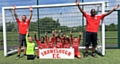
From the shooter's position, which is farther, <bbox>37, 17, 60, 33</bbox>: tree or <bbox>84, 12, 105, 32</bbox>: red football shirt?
<bbox>37, 17, 60, 33</bbox>: tree

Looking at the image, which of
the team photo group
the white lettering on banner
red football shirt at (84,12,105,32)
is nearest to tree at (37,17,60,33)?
the team photo group

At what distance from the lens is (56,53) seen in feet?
21.6

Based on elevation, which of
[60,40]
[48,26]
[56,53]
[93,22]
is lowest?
[56,53]

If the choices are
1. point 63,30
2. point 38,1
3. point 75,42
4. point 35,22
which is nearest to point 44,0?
point 38,1

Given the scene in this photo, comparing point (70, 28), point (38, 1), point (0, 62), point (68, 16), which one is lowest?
point (0, 62)

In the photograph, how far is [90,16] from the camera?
6.57 metres

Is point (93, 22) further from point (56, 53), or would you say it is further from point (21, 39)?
point (21, 39)

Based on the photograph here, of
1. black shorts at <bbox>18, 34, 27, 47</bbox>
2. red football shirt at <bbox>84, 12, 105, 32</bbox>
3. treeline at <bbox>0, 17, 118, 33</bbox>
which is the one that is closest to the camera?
red football shirt at <bbox>84, 12, 105, 32</bbox>

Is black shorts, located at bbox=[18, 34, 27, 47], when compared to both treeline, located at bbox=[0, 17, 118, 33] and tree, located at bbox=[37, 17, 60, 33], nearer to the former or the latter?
treeline, located at bbox=[0, 17, 118, 33]

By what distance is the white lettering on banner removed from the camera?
6.54m

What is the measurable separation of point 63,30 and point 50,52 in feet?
6.68

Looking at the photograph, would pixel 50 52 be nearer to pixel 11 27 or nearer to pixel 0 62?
pixel 0 62

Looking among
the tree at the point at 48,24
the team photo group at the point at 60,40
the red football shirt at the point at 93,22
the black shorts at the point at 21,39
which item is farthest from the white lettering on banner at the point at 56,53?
the tree at the point at 48,24

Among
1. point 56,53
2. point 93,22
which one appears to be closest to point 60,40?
point 56,53
